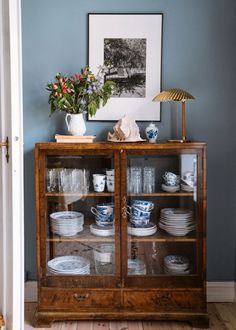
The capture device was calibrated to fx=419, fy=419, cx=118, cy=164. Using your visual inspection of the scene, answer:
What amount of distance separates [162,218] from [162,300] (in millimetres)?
499

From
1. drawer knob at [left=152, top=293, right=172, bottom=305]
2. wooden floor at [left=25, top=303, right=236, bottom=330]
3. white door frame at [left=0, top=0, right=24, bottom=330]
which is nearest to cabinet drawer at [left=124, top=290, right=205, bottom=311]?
drawer knob at [left=152, top=293, right=172, bottom=305]

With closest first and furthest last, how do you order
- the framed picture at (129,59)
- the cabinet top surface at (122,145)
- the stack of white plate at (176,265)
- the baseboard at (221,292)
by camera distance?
the cabinet top surface at (122,145)
the stack of white plate at (176,265)
the framed picture at (129,59)
the baseboard at (221,292)

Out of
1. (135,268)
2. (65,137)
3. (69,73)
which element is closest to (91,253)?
(135,268)

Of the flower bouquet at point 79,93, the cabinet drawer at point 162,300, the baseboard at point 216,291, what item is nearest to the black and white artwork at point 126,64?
the flower bouquet at point 79,93

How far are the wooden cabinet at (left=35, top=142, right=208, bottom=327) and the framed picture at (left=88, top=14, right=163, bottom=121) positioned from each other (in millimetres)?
434

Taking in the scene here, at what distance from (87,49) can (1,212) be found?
1.24 m

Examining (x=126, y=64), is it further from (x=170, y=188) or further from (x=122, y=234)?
(x=122, y=234)

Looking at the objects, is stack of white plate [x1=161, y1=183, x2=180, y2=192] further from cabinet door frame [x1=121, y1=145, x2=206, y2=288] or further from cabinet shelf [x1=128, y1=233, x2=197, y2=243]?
cabinet shelf [x1=128, y1=233, x2=197, y2=243]

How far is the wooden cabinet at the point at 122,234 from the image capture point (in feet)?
8.34

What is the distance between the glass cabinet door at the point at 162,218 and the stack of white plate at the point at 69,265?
0.91 feet

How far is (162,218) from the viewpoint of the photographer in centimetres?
261

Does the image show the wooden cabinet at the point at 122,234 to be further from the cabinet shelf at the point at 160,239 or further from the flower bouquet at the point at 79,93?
the flower bouquet at the point at 79,93

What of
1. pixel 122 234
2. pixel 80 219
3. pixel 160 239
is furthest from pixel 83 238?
pixel 160 239

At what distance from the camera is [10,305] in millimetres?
2180
